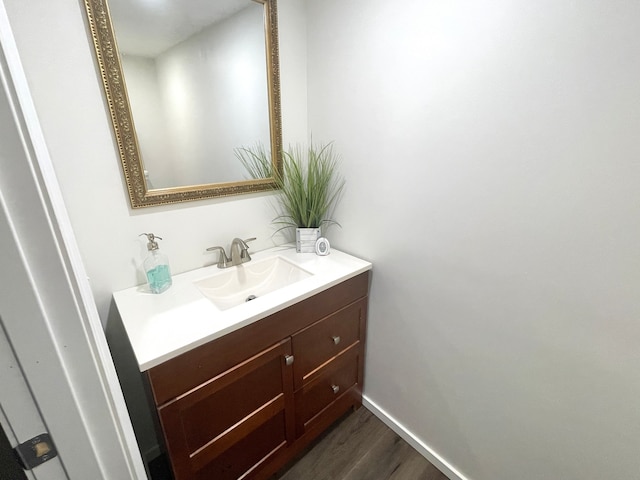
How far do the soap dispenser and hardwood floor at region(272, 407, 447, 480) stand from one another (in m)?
0.98

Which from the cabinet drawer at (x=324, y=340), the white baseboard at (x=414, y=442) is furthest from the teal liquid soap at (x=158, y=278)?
the white baseboard at (x=414, y=442)

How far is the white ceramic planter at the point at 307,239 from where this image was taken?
1.40 metres

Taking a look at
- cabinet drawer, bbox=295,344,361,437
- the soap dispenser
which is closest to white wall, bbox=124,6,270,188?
the soap dispenser

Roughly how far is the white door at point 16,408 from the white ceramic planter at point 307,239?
3.55 feet

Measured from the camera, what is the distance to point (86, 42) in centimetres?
87

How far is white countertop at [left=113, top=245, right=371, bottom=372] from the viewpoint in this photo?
2.57ft

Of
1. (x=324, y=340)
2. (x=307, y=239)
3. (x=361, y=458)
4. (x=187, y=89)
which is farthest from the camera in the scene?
(x=307, y=239)

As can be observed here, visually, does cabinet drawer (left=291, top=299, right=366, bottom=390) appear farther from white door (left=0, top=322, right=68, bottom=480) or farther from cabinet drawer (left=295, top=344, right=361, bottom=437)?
white door (left=0, top=322, right=68, bottom=480)

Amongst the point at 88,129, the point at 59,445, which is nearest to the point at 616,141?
the point at 59,445

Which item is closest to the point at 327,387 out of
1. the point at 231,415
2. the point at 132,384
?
the point at 231,415

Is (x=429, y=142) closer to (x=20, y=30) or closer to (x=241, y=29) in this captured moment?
(x=241, y=29)

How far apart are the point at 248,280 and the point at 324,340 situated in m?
0.45

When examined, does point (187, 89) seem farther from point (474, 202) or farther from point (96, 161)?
point (474, 202)

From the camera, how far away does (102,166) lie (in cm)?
97
